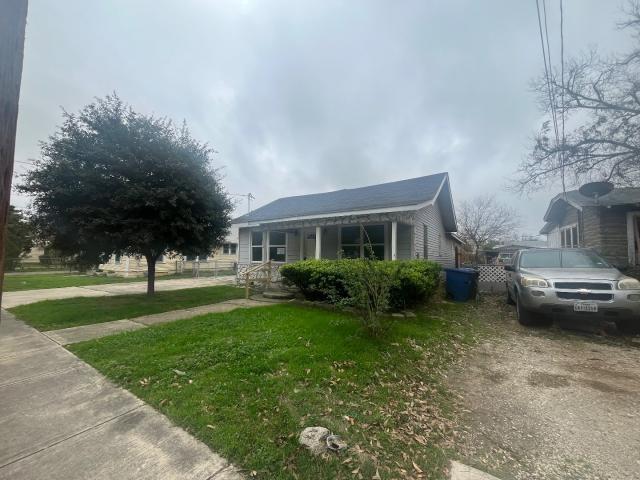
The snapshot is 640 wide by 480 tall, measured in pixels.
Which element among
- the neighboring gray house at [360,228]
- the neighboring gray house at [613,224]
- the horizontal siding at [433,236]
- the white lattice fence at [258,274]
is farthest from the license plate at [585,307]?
the white lattice fence at [258,274]

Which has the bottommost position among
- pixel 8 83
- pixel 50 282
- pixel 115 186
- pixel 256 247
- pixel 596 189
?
pixel 50 282

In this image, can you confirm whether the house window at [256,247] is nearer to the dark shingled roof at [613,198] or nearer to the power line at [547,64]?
the power line at [547,64]

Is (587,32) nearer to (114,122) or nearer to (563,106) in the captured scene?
(563,106)

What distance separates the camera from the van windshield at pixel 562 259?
633 cm

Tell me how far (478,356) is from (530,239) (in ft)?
190

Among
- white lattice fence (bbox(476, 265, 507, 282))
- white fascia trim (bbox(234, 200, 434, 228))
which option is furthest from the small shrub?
white lattice fence (bbox(476, 265, 507, 282))

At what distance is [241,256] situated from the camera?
50.0 feet

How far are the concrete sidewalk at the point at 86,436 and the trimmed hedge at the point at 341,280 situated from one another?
11.7 feet

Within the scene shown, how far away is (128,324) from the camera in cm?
615

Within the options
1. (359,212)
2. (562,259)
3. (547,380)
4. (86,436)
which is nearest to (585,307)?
(562,259)

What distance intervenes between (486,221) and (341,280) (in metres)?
35.2

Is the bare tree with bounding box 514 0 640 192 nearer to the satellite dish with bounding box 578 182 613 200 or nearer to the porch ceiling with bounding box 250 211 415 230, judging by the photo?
the satellite dish with bounding box 578 182 613 200

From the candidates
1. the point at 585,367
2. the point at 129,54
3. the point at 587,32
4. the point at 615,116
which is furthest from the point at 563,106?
the point at 129,54

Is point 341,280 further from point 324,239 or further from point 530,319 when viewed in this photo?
point 324,239
